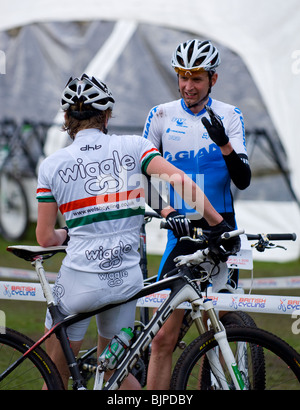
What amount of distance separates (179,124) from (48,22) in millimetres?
8539

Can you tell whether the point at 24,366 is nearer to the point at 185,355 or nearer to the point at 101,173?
the point at 185,355

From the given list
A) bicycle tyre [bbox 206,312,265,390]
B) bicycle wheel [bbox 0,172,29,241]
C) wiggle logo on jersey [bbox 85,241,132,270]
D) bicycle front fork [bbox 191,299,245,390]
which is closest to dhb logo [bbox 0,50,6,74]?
bicycle wheel [bbox 0,172,29,241]

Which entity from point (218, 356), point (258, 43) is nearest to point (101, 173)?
point (218, 356)

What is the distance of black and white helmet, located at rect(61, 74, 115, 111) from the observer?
378 centimetres

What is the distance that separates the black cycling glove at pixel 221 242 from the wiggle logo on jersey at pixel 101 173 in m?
0.53

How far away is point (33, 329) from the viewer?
702 cm

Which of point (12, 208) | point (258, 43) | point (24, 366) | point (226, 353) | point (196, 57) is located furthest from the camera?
point (12, 208)

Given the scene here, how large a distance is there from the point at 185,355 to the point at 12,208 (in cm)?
876

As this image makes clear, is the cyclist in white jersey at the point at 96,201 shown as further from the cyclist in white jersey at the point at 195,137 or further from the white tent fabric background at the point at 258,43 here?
the white tent fabric background at the point at 258,43

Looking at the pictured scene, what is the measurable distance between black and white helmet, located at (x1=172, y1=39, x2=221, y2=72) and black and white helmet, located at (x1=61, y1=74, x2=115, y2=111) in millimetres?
968

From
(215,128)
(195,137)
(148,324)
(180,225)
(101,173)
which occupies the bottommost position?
(148,324)

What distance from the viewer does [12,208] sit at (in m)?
12.1

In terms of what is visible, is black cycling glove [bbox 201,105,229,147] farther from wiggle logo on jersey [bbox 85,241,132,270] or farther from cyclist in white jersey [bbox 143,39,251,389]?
wiggle logo on jersey [bbox 85,241,132,270]

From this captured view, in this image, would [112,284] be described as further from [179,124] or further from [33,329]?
[33,329]
